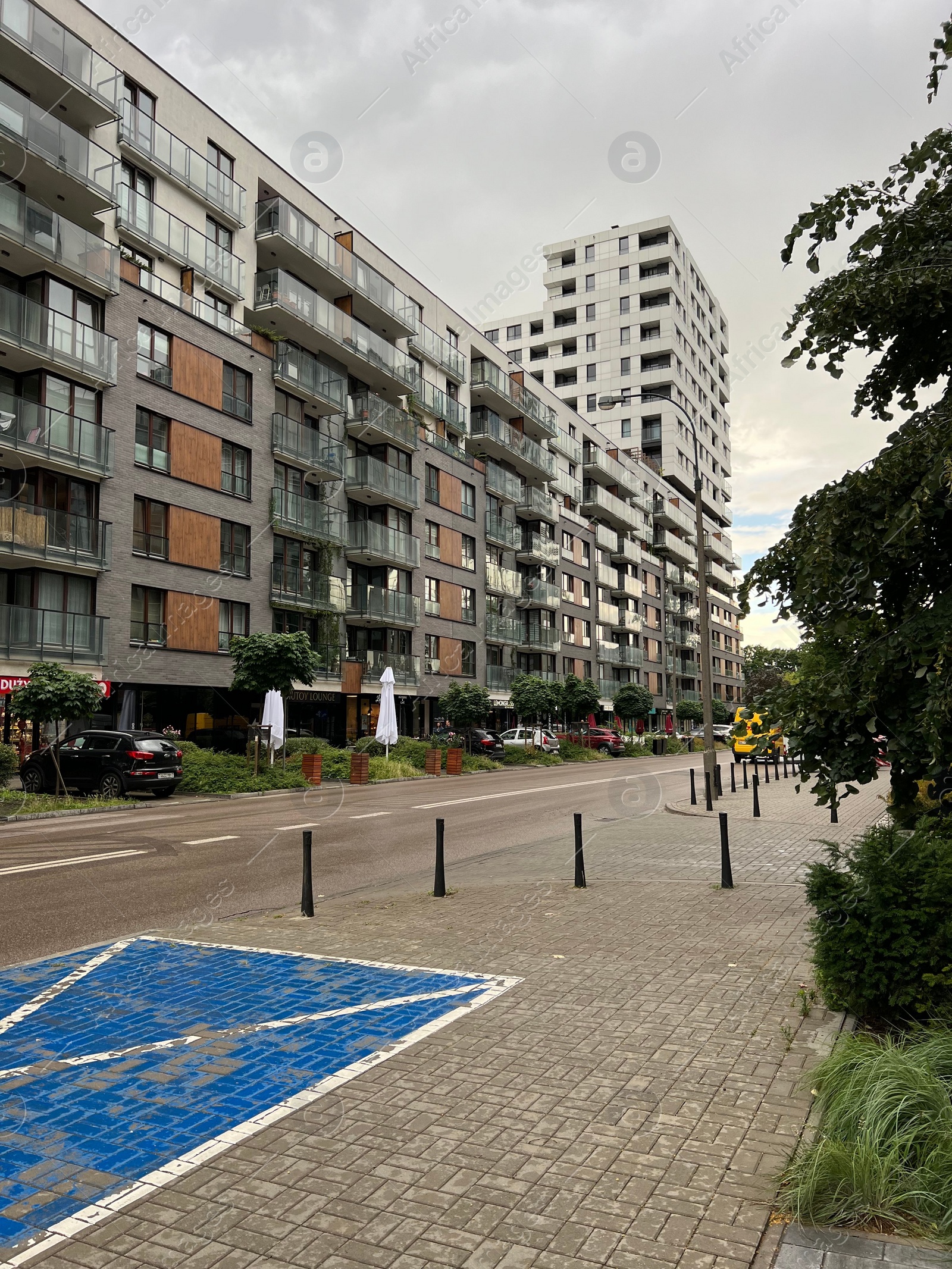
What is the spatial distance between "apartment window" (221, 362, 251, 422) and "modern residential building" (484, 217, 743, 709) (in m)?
55.4

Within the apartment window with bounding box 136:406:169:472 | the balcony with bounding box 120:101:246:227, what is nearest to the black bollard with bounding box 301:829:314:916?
the apartment window with bounding box 136:406:169:472

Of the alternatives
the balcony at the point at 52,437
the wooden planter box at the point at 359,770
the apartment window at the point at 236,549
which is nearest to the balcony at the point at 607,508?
the apartment window at the point at 236,549

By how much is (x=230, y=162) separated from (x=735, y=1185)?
38698 millimetres

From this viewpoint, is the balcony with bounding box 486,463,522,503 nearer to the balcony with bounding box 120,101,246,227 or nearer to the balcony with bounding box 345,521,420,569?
the balcony with bounding box 345,521,420,569

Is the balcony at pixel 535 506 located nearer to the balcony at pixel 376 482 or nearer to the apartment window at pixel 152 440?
the balcony at pixel 376 482

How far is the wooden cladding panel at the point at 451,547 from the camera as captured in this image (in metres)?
→ 48.7

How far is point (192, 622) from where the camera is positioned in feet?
102

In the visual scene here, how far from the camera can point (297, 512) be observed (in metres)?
36.7

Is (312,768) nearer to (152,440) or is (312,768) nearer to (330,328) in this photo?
(152,440)

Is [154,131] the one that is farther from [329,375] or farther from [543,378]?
[543,378]

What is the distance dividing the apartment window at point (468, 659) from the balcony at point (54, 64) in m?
28.9

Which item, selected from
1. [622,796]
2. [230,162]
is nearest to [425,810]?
[622,796]

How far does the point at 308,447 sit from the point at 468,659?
55.2 feet

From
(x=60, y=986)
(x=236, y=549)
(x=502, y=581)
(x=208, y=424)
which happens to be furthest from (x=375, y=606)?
(x=60, y=986)
